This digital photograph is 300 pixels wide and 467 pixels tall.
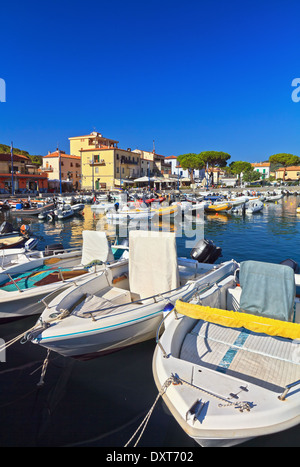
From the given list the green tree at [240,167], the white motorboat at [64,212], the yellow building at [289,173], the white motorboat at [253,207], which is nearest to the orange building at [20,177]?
the white motorboat at [64,212]

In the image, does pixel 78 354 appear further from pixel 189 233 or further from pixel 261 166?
pixel 261 166

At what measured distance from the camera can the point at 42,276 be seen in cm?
815

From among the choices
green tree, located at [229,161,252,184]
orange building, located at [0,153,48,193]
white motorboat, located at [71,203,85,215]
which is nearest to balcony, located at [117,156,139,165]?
orange building, located at [0,153,48,193]

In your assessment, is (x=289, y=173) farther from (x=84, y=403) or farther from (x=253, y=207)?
(x=84, y=403)

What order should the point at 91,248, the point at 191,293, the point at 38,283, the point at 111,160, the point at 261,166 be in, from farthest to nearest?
the point at 261,166 → the point at 111,160 → the point at 91,248 → the point at 38,283 → the point at 191,293

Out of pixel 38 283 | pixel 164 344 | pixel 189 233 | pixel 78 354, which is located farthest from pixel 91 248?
pixel 189 233

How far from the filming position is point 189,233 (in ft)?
79.3

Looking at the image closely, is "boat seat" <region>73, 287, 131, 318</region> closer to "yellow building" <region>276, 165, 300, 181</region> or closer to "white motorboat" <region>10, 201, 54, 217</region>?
"white motorboat" <region>10, 201, 54, 217</region>

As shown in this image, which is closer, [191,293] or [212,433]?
[212,433]

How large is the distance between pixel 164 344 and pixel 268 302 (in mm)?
2290

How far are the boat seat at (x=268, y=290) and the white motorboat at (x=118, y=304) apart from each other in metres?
1.26

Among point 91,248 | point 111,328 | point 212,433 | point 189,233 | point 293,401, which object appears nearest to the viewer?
point 212,433

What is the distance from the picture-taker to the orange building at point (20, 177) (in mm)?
49156

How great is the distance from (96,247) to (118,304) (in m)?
2.91
